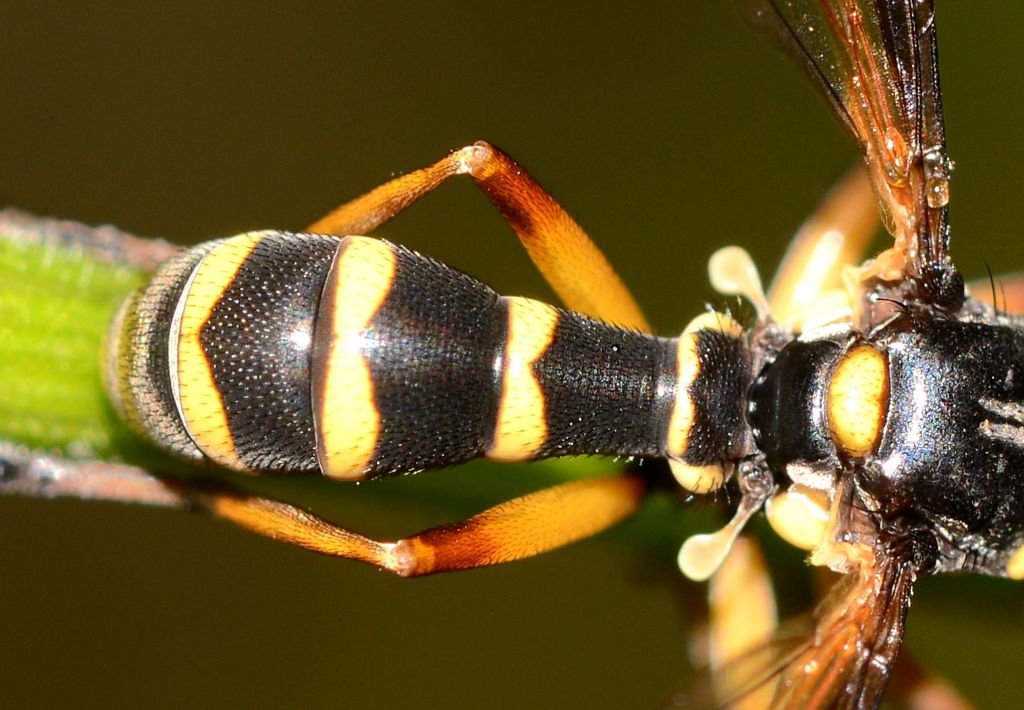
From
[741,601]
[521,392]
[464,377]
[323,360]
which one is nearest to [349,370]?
[323,360]

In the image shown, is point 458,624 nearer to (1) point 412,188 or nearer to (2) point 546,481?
(2) point 546,481

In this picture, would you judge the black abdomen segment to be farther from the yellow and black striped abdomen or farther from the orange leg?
the orange leg

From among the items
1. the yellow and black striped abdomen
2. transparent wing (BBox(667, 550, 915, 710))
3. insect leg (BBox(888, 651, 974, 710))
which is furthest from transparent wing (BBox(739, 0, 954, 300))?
insect leg (BBox(888, 651, 974, 710))

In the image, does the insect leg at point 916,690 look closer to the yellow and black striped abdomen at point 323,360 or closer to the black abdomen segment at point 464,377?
the black abdomen segment at point 464,377

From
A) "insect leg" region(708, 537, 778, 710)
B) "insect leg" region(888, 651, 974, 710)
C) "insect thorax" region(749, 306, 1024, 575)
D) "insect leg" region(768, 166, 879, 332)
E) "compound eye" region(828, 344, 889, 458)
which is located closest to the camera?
"insect thorax" region(749, 306, 1024, 575)

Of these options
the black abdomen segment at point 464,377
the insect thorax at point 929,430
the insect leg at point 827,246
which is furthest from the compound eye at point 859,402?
the insect leg at point 827,246

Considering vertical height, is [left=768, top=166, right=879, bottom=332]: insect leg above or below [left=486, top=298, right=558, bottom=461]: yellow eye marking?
above
